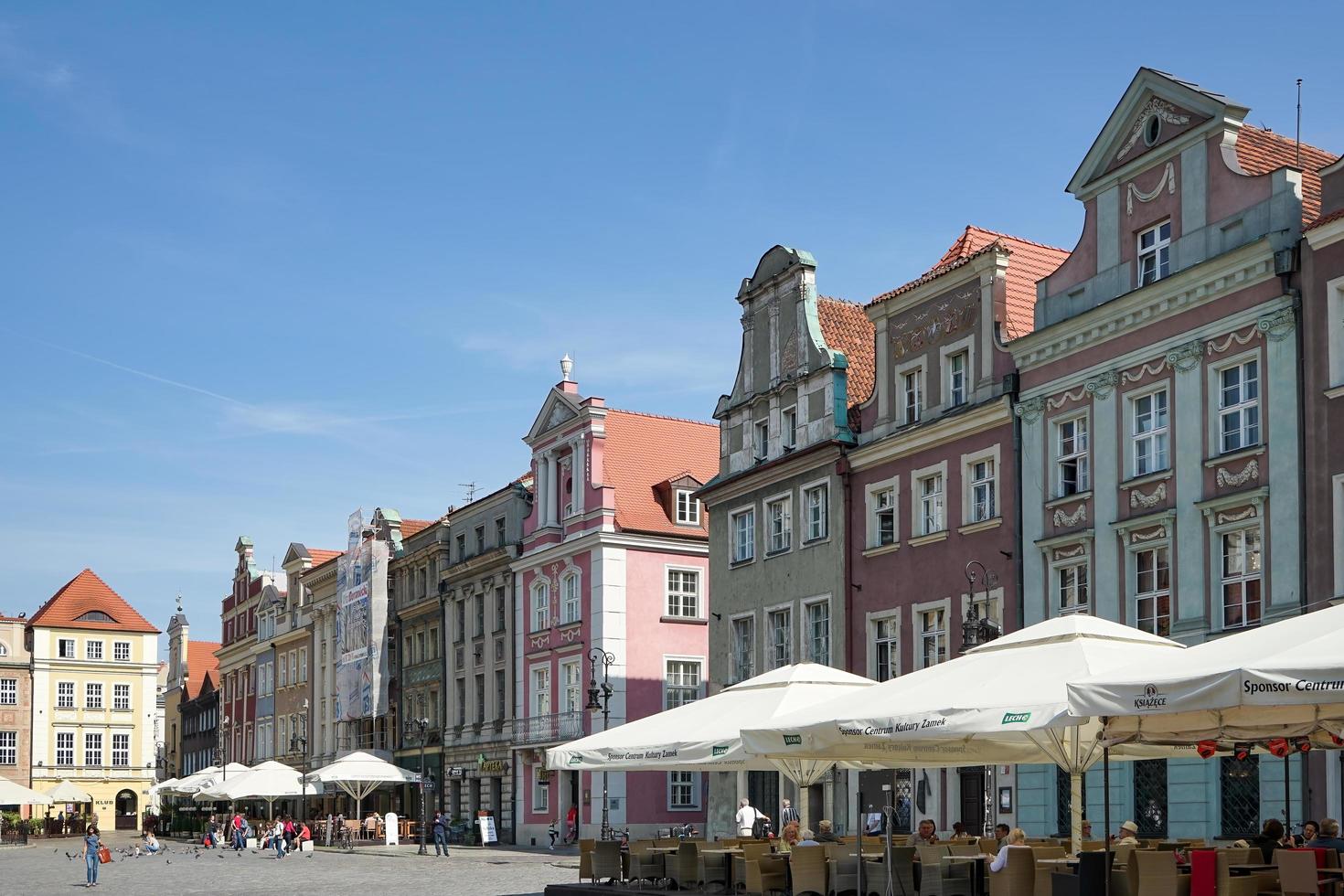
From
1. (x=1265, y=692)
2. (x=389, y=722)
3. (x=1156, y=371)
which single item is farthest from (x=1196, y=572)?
(x=389, y=722)

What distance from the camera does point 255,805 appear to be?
8806cm

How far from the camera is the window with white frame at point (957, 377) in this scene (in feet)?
117

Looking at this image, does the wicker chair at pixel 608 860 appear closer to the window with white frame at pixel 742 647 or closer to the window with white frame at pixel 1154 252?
the window with white frame at pixel 1154 252

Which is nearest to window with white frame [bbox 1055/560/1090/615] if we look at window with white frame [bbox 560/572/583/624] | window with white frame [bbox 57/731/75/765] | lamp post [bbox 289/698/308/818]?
window with white frame [bbox 560/572/583/624]

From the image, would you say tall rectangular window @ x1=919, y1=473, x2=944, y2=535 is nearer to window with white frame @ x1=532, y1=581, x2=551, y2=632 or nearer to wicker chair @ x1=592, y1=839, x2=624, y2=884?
wicker chair @ x1=592, y1=839, x2=624, y2=884

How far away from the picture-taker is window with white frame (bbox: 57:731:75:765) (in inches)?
4107

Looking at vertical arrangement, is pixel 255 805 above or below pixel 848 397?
below

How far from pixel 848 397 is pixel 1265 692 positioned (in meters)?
28.1

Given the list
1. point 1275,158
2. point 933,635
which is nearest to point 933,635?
point 933,635

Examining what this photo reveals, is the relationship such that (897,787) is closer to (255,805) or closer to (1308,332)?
(1308,332)

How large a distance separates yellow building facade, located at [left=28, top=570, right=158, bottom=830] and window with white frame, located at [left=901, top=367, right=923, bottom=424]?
80.1m

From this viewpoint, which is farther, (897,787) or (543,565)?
(543,565)

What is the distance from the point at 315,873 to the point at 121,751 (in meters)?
74.0

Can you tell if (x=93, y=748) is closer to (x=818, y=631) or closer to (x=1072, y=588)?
(x=818, y=631)
